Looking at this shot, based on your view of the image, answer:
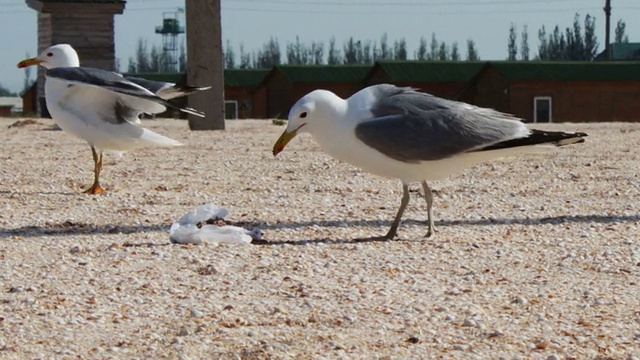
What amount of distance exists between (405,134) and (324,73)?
35342 millimetres

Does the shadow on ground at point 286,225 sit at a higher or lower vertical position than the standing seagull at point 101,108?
lower

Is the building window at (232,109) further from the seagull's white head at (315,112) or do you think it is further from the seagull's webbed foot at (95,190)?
the seagull's white head at (315,112)

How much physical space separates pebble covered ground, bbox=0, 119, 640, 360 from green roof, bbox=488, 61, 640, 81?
28544mm

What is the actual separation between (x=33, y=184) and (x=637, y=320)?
6764 millimetres

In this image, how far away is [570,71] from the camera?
129ft

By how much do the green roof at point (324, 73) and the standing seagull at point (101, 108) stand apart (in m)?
31.9

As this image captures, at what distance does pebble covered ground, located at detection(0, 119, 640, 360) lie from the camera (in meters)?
4.68

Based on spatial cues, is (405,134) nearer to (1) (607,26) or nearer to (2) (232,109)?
(2) (232,109)

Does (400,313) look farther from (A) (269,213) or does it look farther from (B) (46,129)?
(B) (46,129)

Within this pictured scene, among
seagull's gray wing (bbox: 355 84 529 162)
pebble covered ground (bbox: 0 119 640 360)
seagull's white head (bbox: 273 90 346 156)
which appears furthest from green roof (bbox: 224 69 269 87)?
seagull's white head (bbox: 273 90 346 156)

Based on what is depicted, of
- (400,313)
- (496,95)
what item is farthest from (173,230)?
(496,95)

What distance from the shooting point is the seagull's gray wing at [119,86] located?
9297mm

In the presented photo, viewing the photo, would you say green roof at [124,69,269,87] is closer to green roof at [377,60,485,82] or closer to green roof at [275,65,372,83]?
green roof at [275,65,372,83]

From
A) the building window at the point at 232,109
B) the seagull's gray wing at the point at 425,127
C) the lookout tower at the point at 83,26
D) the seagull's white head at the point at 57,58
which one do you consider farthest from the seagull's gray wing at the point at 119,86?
the building window at the point at 232,109
